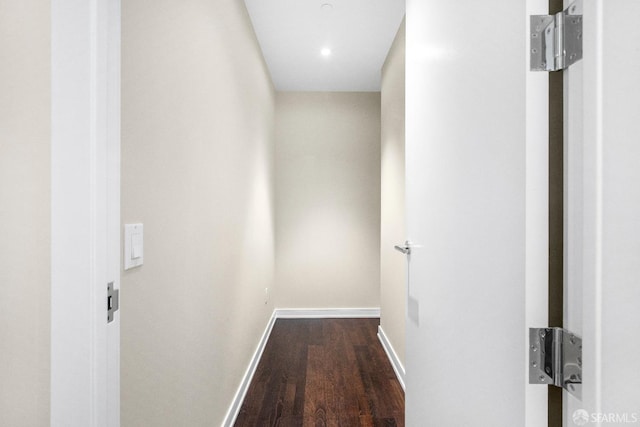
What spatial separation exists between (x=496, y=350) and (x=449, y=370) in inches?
10.5

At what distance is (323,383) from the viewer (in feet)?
7.82

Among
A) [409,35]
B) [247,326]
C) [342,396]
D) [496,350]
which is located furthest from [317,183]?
[496,350]

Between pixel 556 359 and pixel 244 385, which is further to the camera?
pixel 244 385

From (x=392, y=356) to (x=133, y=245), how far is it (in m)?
2.35

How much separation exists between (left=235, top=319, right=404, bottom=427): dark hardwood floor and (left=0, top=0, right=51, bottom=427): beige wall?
155 cm

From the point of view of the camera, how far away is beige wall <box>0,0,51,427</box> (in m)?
0.63

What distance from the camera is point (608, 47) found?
1.77ft

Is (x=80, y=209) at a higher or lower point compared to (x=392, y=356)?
higher

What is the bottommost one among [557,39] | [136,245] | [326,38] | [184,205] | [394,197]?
[136,245]

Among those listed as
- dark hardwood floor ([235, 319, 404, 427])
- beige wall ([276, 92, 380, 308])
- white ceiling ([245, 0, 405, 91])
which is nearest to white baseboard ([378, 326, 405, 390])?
dark hardwood floor ([235, 319, 404, 427])

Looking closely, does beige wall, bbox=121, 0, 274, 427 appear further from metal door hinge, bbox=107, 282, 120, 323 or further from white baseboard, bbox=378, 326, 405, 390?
white baseboard, bbox=378, 326, 405, 390

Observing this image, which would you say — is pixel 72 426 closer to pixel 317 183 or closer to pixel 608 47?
pixel 608 47

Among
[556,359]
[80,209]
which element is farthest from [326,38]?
[556,359]

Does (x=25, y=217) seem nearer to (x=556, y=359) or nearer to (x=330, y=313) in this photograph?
(x=556, y=359)
